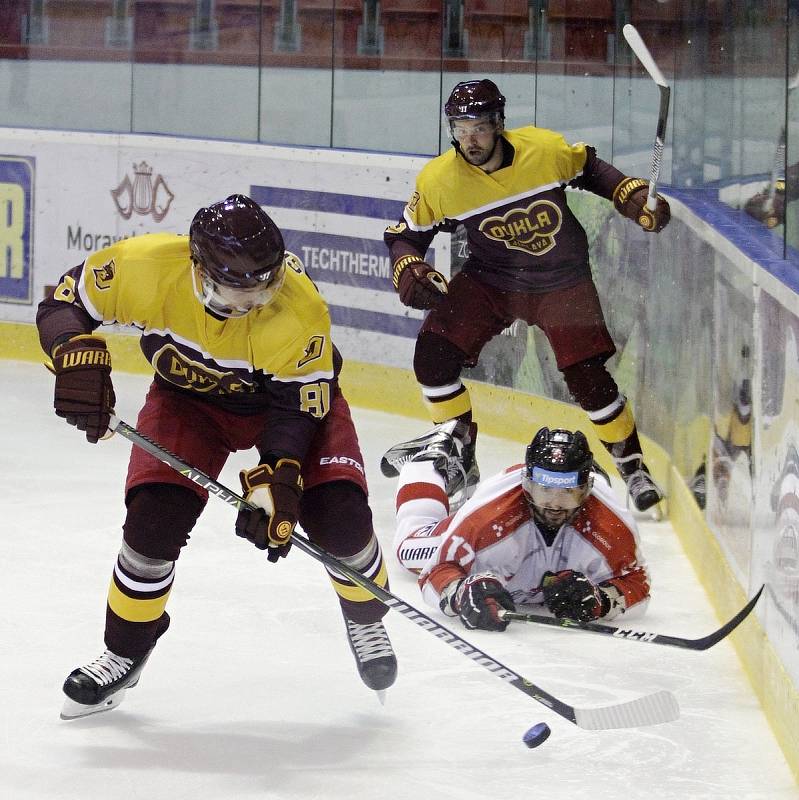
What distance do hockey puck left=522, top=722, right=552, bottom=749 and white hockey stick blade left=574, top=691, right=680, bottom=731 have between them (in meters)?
0.08

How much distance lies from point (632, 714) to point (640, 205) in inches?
74.2

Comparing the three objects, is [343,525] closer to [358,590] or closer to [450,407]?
[358,590]

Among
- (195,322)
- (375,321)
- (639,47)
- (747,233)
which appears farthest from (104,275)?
(375,321)

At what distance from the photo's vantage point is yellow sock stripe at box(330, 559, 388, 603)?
117 inches

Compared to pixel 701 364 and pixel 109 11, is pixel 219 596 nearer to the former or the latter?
pixel 701 364

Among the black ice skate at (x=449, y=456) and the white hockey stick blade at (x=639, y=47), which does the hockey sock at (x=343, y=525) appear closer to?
the black ice skate at (x=449, y=456)

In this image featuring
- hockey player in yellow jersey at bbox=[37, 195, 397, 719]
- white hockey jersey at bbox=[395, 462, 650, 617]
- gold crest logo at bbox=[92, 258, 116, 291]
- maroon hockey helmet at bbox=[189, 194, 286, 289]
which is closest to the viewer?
maroon hockey helmet at bbox=[189, 194, 286, 289]

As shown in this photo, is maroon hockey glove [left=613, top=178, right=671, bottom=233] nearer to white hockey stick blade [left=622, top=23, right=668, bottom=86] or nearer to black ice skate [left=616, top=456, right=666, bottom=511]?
white hockey stick blade [left=622, top=23, right=668, bottom=86]

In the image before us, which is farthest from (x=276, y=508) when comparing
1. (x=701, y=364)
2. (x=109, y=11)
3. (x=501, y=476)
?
(x=109, y=11)

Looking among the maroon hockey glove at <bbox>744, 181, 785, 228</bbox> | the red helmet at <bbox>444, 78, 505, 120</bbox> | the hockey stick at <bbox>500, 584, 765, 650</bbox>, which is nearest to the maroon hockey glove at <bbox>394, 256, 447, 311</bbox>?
the red helmet at <bbox>444, 78, 505, 120</bbox>

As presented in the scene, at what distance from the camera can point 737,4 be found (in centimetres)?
407

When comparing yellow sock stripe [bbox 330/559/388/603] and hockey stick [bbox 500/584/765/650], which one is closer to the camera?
yellow sock stripe [bbox 330/559/388/603]

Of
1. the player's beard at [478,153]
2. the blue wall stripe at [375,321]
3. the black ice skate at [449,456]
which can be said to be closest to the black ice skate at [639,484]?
the black ice skate at [449,456]

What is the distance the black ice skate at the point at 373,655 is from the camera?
3.02m
